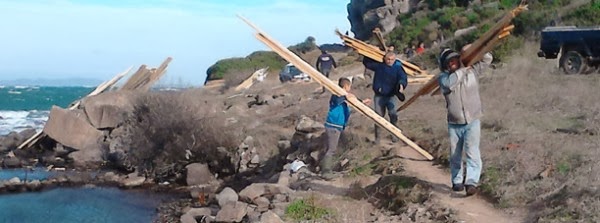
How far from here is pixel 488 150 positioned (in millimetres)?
11836

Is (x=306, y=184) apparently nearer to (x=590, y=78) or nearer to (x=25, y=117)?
(x=590, y=78)

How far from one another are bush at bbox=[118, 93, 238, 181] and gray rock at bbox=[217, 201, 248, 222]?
275 inches

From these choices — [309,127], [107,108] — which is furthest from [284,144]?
[107,108]

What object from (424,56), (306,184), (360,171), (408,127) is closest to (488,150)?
(360,171)

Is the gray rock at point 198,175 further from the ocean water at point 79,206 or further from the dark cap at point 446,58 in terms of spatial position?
the dark cap at point 446,58

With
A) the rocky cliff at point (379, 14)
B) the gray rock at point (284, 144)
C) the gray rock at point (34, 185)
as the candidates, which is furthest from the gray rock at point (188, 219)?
the rocky cliff at point (379, 14)

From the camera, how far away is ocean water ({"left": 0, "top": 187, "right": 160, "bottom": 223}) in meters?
16.1

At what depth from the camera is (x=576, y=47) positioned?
21.8m

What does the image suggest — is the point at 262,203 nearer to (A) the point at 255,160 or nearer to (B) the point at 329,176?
(B) the point at 329,176

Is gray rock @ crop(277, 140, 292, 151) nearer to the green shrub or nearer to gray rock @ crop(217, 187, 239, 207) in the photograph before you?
gray rock @ crop(217, 187, 239, 207)

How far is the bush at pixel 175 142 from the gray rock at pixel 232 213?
6973 millimetres

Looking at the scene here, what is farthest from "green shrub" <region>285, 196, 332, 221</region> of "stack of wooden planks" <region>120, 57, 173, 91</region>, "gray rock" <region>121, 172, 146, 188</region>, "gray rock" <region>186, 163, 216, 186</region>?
"stack of wooden planks" <region>120, 57, 173, 91</region>

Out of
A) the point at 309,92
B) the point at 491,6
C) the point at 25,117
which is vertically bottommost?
the point at 25,117

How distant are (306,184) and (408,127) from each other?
148 inches
